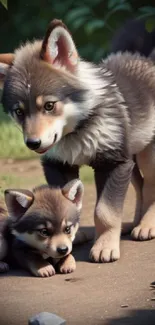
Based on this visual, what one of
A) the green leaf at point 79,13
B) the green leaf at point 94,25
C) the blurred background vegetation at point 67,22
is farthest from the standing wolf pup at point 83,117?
the green leaf at point 79,13

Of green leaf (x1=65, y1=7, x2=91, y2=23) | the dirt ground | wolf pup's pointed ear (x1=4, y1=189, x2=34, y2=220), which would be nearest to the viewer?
the dirt ground

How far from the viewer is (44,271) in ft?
18.0

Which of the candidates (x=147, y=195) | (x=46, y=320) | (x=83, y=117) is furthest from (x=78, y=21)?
(x=46, y=320)

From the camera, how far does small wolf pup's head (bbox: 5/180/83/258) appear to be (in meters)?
5.44

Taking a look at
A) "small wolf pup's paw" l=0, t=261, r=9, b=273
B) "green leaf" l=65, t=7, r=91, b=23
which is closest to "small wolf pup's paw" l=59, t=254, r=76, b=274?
"small wolf pup's paw" l=0, t=261, r=9, b=273

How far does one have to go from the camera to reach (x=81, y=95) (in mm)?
5633

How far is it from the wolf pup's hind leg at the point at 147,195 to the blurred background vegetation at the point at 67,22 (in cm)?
144

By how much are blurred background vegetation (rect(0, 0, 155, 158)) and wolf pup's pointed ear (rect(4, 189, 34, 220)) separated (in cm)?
225

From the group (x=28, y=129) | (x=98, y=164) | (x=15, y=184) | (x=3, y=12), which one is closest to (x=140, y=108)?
(x=98, y=164)

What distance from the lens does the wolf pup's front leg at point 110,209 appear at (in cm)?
575

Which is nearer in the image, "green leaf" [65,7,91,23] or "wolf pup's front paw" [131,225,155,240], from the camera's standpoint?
"wolf pup's front paw" [131,225,155,240]

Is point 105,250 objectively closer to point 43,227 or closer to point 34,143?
point 43,227

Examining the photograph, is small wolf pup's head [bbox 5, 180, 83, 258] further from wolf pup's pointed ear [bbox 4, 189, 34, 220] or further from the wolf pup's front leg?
the wolf pup's front leg

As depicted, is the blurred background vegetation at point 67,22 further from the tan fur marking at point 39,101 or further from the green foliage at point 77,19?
the tan fur marking at point 39,101
